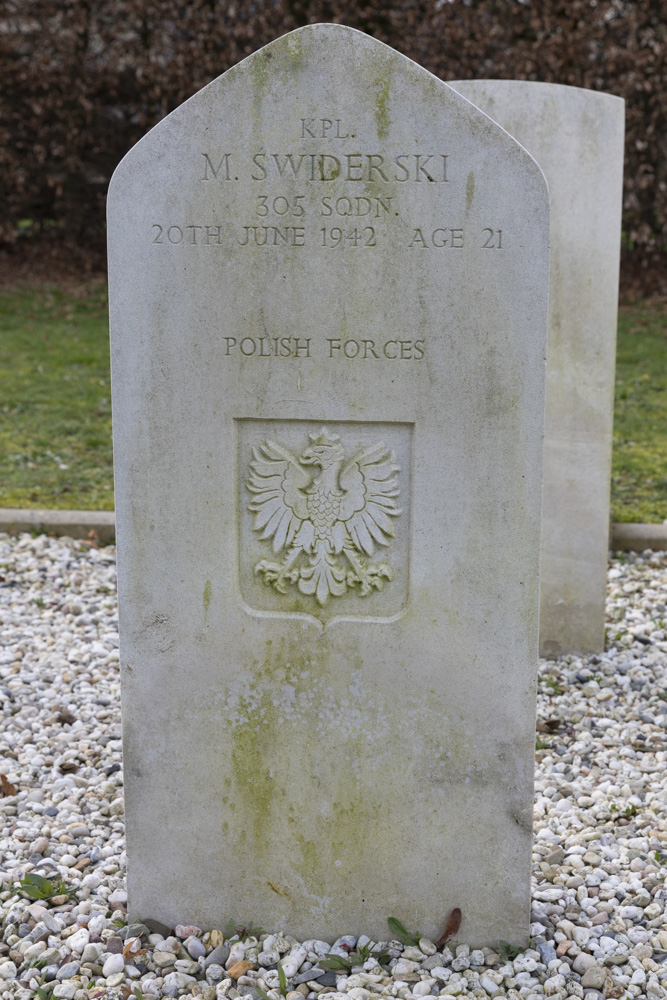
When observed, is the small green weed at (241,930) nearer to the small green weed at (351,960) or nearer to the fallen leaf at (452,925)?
the small green weed at (351,960)

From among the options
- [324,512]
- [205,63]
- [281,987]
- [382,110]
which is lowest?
[281,987]

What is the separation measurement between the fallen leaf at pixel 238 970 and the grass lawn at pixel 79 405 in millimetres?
3821

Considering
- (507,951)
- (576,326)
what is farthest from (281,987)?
(576,326)

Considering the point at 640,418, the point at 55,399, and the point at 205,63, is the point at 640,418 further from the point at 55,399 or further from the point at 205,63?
the point at 205,63

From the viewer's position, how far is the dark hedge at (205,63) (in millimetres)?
9508

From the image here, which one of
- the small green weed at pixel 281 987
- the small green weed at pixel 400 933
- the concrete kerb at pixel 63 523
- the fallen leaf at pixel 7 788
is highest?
the concrete kerb at pixel 63 523

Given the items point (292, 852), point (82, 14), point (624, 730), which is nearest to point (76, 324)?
point (82, 14)

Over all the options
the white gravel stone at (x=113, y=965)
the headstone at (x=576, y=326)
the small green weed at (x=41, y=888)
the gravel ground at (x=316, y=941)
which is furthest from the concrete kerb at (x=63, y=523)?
the white gravel stone at (x=113, y=965)

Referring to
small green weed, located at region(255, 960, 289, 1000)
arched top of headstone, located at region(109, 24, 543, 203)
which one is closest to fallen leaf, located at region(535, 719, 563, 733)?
small green weed, located at region(255, 960, 289, 1000)

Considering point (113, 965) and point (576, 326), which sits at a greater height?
point (576, 326)

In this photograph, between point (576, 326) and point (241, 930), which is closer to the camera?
point (241, 930)

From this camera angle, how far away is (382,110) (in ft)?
7.64

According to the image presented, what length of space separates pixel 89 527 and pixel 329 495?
355 cm

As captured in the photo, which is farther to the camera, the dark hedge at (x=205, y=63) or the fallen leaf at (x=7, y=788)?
the dark hedge at (x=205, y=63)
